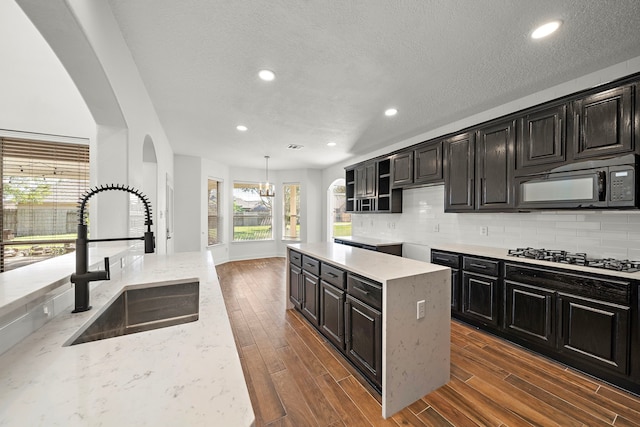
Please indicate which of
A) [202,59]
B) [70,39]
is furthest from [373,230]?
[70,39]

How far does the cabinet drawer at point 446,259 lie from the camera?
305cm

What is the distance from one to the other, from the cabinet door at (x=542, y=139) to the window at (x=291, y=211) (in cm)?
560

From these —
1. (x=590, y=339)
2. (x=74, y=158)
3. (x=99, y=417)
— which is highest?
(x=74, y=158)

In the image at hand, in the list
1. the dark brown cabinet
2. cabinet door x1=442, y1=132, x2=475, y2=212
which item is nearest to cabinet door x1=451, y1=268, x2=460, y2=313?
the dark brown cabinet

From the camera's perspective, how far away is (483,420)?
1655mm

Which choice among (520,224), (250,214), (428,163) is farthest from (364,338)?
(250,214)

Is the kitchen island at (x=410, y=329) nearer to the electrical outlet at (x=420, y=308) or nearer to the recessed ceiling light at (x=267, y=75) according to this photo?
the electrical outlet at (x=420, y=308)

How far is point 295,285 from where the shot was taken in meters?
3.37

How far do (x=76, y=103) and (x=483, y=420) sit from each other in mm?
4896

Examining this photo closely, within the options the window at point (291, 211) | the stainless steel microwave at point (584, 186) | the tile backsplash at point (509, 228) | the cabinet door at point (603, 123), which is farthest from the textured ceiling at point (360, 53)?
the window at point (291, 211)

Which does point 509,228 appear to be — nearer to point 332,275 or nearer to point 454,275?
point 454,275

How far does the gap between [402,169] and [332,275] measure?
8.38 feet

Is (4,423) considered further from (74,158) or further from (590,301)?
(74,158)

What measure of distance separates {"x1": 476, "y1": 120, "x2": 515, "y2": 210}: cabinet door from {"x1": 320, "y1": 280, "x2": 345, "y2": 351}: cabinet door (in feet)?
6.82
